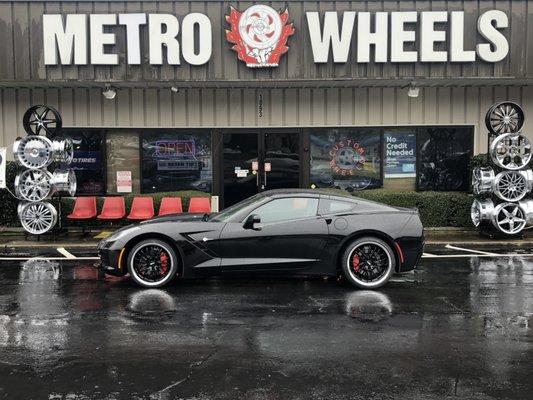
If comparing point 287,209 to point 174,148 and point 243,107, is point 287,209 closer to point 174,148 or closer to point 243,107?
point 243,107

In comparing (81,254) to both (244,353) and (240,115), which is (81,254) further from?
(244,353)

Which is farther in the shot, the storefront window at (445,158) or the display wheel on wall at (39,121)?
the storefront window at (445,158)

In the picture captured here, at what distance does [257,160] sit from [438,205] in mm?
4723

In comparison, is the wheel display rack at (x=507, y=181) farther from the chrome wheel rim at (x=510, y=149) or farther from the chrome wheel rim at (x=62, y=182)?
the chrome wheel rim at (x=62, y=182)

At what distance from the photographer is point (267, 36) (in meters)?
14.1

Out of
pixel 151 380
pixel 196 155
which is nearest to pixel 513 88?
pixel 196 155

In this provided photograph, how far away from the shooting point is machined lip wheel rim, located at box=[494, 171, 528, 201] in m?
12.7

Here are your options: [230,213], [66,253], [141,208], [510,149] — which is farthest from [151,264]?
[510,149]

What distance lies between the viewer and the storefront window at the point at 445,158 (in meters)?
15.4

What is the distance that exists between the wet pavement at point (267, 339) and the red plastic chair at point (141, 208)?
510 centimetres

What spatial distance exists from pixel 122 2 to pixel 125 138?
11.2 feet

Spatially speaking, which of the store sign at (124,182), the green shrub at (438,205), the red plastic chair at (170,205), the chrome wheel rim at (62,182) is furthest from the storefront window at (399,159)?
the chrome wheel rim at (62,182)

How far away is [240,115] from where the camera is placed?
15.2m

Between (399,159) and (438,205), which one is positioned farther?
(399,159)
